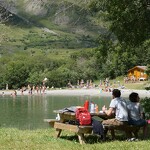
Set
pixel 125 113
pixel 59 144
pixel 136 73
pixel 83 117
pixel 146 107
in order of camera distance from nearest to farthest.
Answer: pixel 59 144 → pixel 83 117 → pixel 125 113 → pixel 146 107 → pixel 136 73

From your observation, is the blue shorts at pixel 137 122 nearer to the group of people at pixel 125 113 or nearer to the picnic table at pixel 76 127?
the group of people at pixel 125 113

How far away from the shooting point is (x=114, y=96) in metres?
11.3

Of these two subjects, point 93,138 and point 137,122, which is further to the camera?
point 93,138

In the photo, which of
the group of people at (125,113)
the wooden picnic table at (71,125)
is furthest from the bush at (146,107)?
the group of people at (125,113)

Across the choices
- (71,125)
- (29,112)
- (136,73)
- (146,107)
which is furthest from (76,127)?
(136,73)

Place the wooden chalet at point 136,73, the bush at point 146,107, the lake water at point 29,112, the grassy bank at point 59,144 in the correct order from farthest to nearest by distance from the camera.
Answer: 1. the wooden chalet at point 136,73
2. the lake water at point 29,112
3. the bush at point 146,107
4. the grassy bank at point 59,144

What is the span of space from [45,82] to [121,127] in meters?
106

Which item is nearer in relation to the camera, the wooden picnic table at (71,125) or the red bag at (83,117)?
the wooden picnic table at (71,125)

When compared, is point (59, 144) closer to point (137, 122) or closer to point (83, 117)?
point (83, 117)

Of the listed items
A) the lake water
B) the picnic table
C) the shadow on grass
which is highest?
the picnic table

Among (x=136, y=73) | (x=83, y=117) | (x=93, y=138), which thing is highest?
(x=136, y=73)

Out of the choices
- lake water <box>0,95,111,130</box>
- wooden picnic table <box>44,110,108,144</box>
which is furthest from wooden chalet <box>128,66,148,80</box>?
wooden picnic table <box>44,110,108,144</box>

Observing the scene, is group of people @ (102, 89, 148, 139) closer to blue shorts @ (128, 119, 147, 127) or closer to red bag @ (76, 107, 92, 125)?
blue shorts @ (128, 119, 147, 127)

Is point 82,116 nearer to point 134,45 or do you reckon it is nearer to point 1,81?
point 134,45
